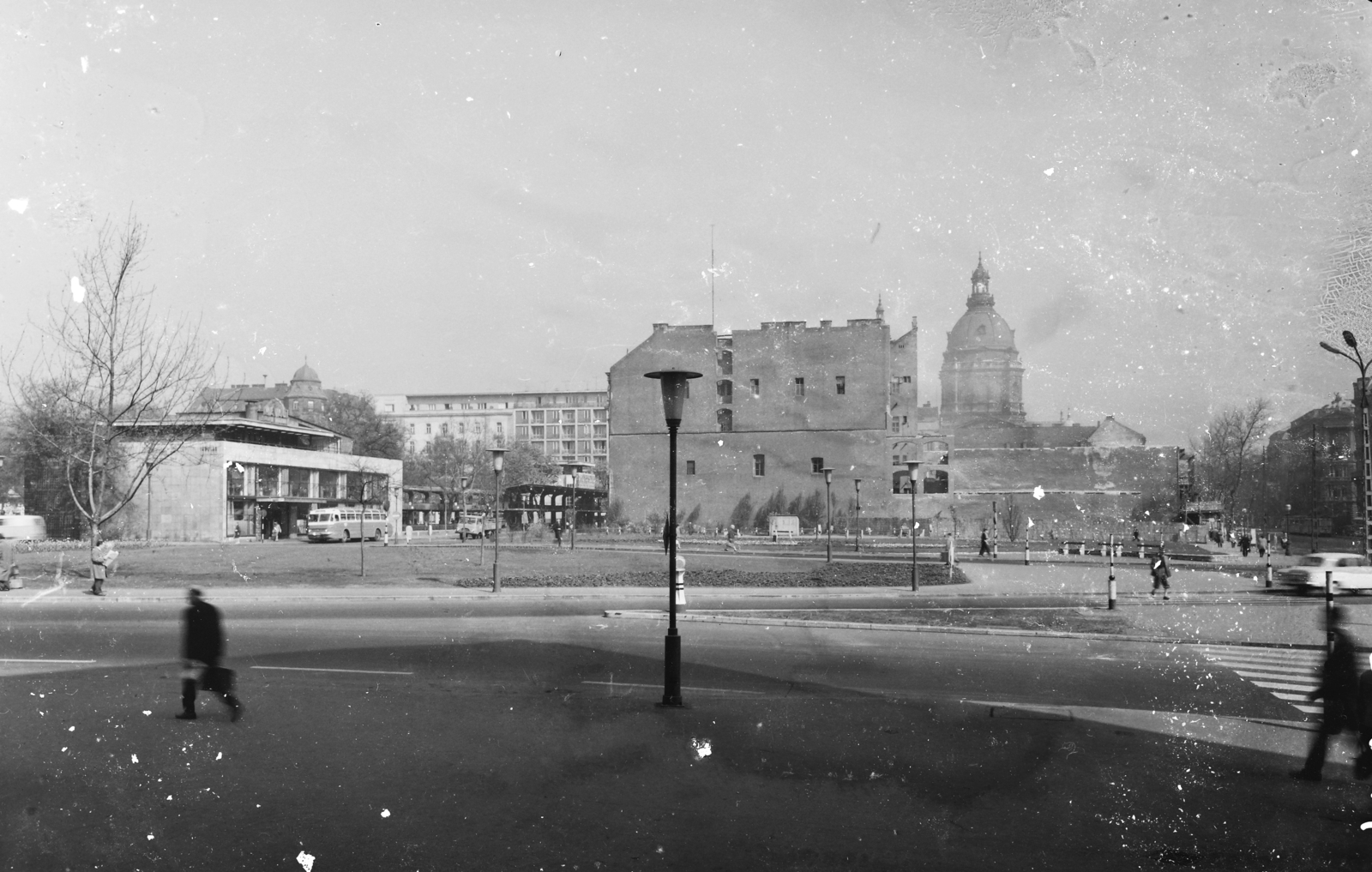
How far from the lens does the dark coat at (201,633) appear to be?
946cm

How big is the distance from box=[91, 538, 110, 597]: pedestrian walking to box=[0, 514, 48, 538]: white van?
2468 cm

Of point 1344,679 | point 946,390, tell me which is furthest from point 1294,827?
point 946,390

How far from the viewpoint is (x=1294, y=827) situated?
6590 millimetres

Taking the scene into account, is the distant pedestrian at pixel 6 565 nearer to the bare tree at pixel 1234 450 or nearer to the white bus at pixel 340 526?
the white bus at pixel 340 526

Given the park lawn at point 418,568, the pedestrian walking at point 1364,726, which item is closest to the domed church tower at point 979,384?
the park lawn at point 418,568

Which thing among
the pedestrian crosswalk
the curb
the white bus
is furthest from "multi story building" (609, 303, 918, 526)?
the pedestrian crosswalk

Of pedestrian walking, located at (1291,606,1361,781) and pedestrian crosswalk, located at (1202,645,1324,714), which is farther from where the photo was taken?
pedestrian crosswalk, located at (1202,645,1324,714)

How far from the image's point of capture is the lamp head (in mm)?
11078

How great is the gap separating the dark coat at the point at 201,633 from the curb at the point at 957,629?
1035 cm

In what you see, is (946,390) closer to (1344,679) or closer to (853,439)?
(853,439)

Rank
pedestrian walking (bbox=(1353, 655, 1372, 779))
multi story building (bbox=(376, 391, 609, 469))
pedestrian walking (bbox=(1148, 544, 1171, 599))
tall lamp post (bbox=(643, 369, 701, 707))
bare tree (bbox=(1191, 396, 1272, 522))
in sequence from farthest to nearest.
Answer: multi story building (bbox=(376, 391, 609, 469)) < pedestrian walking (bbox=(1148, 544, 1171, 599)) < bare tree (bbox=(1191, 396, 1272, 522)) < tall lamp post (bbox=(643, 369, 701, 707)) < pedestrian walking (bbox=(1353, 655, 1372, 779))

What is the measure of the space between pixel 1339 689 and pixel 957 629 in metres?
9.80

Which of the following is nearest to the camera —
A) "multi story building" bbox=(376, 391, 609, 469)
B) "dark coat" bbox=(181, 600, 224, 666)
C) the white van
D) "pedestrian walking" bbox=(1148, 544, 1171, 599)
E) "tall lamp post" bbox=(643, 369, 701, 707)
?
"dark coat" bbox=(181, 600, 224, 666)

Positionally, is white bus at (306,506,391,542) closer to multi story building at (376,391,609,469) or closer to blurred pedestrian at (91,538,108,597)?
blurred pedestrian at (91,538,108,597)
